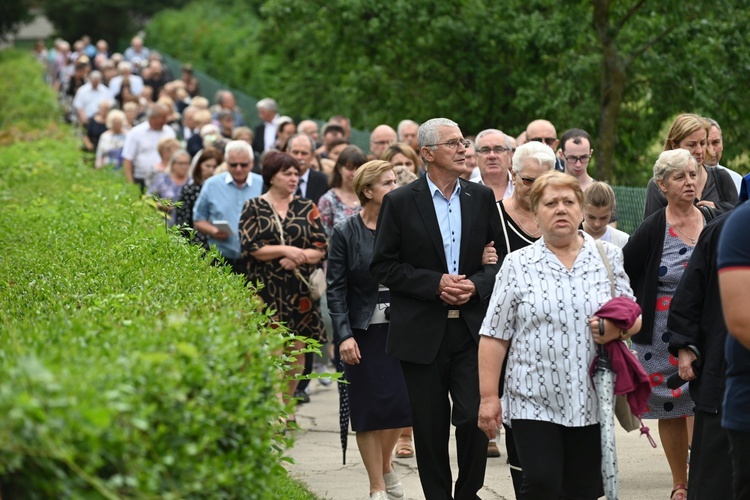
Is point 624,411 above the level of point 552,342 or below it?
below

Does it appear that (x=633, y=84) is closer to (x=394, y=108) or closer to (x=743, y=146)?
(x=743, y=146)

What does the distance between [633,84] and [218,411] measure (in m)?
13.4

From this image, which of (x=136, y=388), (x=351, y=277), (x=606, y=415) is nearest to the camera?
(x=136, y=388)

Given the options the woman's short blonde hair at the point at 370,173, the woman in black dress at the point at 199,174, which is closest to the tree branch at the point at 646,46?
the woman in black dress at the point at 199,174

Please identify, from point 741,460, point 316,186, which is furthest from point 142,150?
point 741,460

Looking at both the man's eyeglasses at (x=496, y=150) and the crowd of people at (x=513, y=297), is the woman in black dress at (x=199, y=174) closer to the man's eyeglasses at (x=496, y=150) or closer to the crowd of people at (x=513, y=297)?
the crowd of people at (x=513, y=297)

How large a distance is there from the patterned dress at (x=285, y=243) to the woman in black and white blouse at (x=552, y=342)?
4022 millimetres

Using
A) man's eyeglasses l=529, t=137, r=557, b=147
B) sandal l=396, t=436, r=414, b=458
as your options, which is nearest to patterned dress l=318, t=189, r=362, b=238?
man's eyeglasses l=529, t=137, r=557, b=147

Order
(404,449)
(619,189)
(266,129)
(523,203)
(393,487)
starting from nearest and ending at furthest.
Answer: (523,203) < (393,487) < (404,449) < (619,189) < (266,129)


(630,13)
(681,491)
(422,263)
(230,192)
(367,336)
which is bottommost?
(681,491)

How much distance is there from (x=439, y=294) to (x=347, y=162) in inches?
153

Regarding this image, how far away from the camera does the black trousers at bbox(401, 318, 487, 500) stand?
23.5 feet

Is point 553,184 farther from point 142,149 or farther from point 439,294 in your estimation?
point 142,149

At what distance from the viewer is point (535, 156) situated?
7.41 metres
